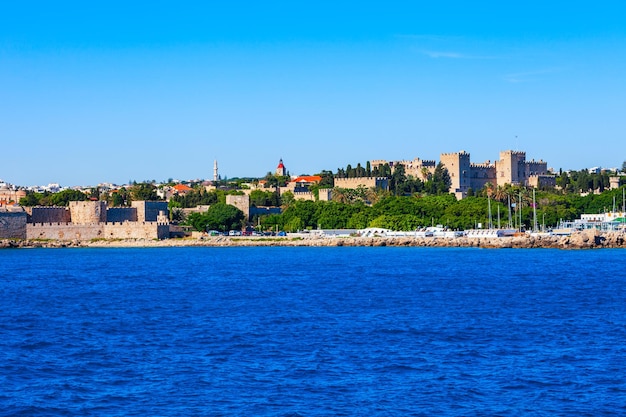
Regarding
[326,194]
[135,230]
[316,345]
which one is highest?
[326,194]

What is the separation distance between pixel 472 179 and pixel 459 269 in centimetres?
4994

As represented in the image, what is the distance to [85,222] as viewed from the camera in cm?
6253

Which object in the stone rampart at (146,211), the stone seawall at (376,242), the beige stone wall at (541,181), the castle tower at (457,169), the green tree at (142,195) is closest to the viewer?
the stone seawall at (376,242)

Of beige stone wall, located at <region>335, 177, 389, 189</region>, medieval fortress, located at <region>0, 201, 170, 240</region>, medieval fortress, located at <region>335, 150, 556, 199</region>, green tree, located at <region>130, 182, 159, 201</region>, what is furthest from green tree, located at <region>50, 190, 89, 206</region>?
medieval fortress, located at <region>335, 150, 556, 199</region>

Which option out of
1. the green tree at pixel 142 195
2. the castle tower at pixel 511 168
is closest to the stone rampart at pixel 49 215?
the green tree at pixel 142 195

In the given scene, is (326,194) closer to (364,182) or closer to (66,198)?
(364,182)

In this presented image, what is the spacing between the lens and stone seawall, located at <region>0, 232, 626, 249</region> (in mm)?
53719

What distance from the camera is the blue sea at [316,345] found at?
45.4ft

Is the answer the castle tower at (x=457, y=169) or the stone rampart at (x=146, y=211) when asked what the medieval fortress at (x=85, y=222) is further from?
the castle tower at (x=457, y=169)

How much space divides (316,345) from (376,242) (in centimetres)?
4103

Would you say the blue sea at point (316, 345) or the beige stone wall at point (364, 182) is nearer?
the blue sea at point (316, 345)

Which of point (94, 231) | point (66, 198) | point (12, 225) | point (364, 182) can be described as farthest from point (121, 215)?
point (364, 182)

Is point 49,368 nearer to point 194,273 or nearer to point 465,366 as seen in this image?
point 465,366

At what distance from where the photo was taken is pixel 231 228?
66.2 m
